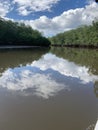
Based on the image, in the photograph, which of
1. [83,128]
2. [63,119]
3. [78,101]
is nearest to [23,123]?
[63,119]

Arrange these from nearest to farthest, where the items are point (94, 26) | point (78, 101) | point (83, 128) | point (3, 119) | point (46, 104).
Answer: point (83, 128), point (3, 119), point (46, 104), point (78, 101), point (94, 26)

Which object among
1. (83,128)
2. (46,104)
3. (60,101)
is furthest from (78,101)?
(83,128)

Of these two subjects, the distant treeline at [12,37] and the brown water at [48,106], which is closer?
the brown water at [48,106]

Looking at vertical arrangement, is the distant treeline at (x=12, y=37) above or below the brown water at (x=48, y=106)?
above

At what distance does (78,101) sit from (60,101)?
0.58m

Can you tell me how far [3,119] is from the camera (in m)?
5.75

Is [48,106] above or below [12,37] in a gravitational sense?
below

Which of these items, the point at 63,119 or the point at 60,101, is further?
the point at 60,101

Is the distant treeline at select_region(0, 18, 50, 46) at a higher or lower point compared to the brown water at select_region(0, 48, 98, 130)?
higher

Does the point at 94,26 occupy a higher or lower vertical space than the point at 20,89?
higher

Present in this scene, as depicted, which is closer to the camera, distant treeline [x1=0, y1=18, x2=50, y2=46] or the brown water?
the brown water

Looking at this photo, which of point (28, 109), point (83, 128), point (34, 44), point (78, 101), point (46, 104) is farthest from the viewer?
point (34, 44)

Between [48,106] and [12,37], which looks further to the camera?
[12,37]

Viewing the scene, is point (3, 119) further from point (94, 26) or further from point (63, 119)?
point (94, 26)
